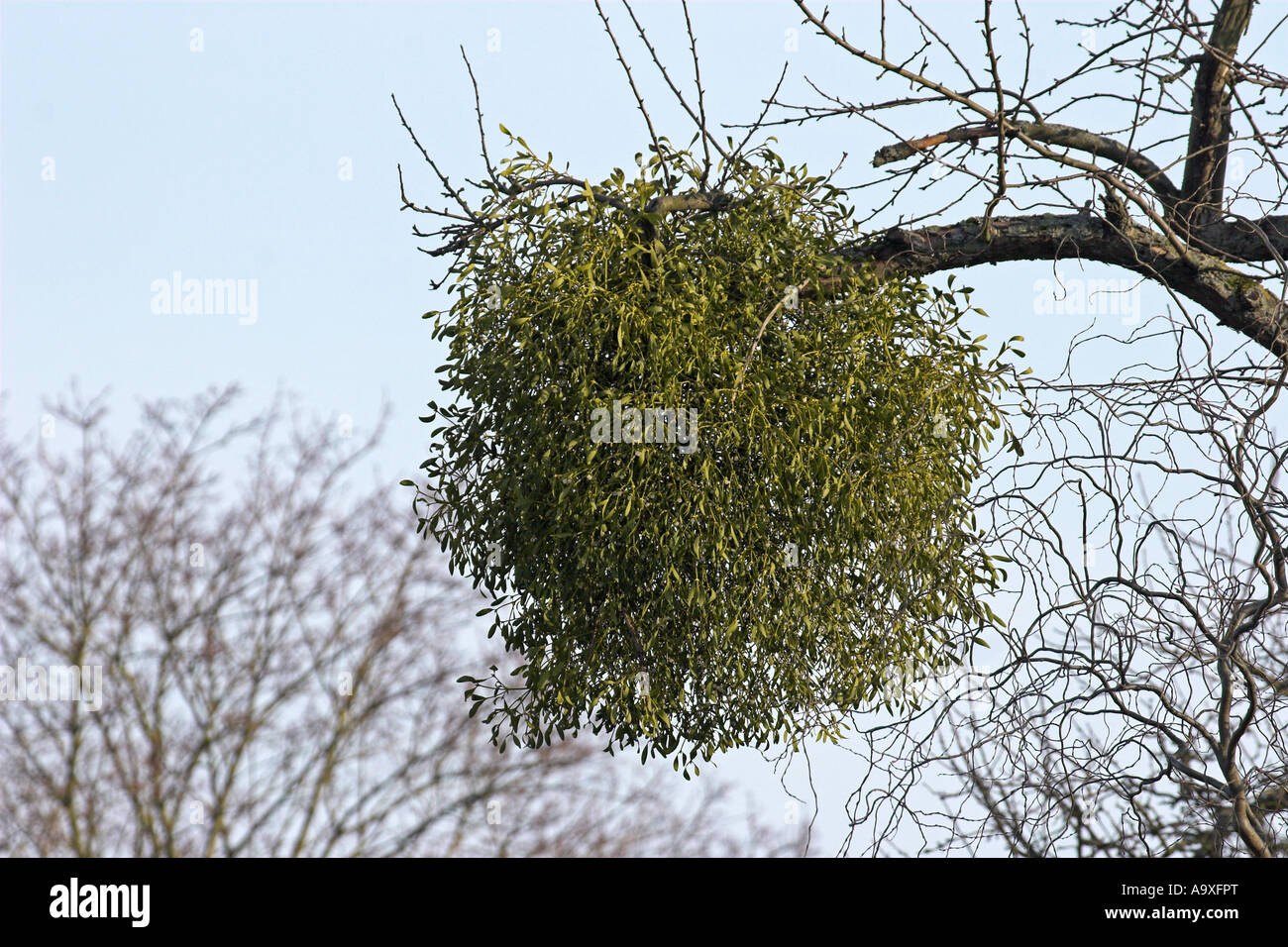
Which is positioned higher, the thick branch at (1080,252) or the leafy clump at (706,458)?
the thick branch at (1080,252)

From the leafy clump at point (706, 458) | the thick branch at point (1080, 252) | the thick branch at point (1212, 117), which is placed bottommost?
the leafy clump at point (706, 458)

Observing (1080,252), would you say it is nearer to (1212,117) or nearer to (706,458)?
(1212,117)

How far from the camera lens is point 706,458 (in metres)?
1.84

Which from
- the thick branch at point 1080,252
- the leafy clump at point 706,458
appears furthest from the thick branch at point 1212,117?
the leafy clump at point 706,458

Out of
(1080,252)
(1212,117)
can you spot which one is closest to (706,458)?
(1080,252)

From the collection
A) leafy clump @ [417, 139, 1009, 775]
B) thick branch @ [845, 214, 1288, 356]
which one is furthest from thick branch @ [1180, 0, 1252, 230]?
leafy clump @ [417, 139, 1009, 775]

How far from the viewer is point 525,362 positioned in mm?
1941

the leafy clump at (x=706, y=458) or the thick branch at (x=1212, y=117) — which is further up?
the thick branch at (x=1212, y=117)

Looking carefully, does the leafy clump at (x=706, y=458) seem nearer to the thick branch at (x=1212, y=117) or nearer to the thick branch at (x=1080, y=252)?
the thick branch at (x=1080, y=252)

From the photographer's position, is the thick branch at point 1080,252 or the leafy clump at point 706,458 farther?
the thick branch at point 1080,252

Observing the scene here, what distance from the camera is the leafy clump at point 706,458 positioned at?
186 cm

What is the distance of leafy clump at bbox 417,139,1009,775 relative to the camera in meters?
1.86
